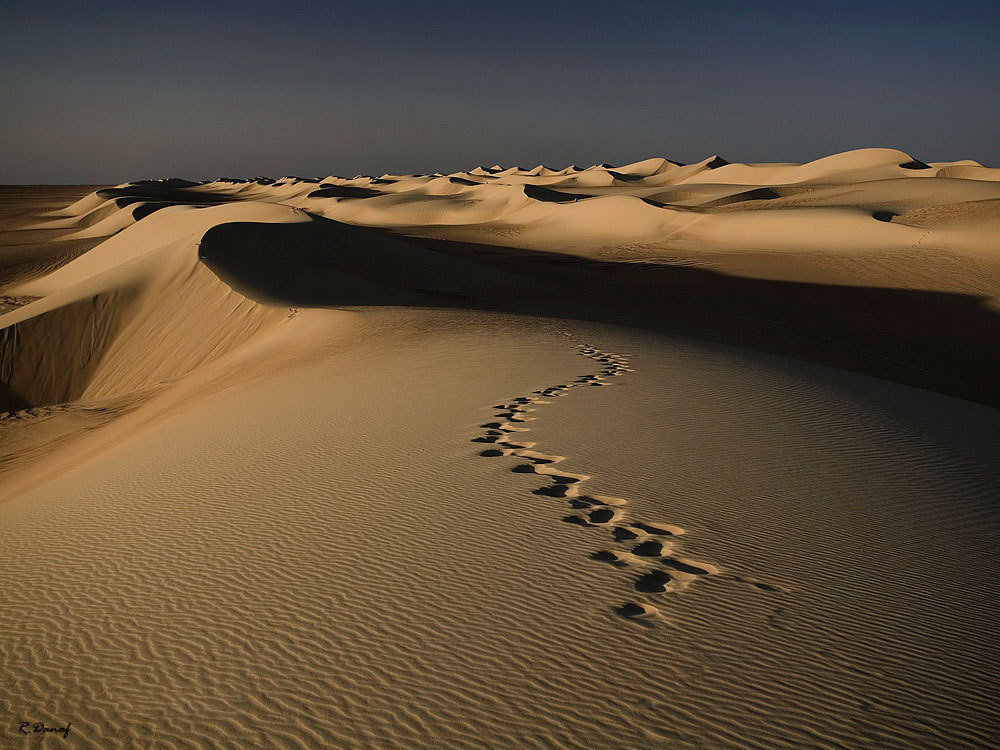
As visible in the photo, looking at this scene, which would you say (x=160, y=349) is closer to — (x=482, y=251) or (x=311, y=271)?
(x=311, y=271)

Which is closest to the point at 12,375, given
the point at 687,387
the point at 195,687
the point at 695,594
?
the point at 687,387

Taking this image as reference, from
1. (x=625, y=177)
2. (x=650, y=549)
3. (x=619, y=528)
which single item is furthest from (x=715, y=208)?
(x=625, y=177)

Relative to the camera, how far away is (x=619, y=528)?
13.1ft

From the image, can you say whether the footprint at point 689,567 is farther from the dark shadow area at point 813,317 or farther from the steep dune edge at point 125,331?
the steep dune edge at point 125,331

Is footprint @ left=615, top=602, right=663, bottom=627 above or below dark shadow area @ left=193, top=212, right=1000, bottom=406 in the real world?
below

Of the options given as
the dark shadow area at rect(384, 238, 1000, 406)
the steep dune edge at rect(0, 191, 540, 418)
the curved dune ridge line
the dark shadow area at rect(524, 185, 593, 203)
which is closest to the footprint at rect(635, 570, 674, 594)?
the dark shadow area at rect(384, 238, 1000, 406)

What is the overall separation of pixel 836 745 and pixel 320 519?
278 centimetres

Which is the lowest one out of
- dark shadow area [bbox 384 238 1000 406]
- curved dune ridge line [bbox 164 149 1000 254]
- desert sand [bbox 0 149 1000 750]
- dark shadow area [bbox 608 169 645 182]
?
desert sand [bbox 0 149 1000 750]

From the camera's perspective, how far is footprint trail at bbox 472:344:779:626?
3373mm

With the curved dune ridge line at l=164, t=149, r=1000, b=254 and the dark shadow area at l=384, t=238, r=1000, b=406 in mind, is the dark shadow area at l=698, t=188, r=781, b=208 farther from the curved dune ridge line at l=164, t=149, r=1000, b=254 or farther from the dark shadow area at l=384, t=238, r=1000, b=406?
the dark shadow area at l=384, t=238, r=1000, b=406

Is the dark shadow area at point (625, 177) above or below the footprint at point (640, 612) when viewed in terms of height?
above

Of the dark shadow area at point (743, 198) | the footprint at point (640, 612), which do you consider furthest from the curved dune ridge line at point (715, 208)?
the footprint at point (640, 612)

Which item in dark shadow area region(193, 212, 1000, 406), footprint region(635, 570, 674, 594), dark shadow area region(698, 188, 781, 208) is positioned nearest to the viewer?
footprint region(635, 570, 674, 594)

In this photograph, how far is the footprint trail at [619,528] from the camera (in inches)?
133
